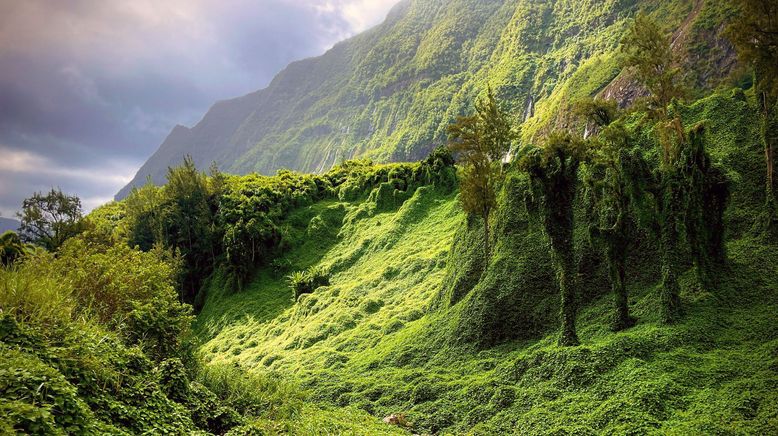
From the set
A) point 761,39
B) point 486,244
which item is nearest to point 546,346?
point 486,244

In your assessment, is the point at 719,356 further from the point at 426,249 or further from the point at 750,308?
the point at 426,249

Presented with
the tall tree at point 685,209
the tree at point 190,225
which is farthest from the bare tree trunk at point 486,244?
the tree at point 190,225

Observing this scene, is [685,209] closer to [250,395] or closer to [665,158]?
[665,158]

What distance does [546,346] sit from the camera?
47.5 feet

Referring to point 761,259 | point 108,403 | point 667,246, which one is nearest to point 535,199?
point 667,246

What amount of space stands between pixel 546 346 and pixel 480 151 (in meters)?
11.1

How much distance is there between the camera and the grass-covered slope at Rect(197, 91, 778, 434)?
32.6 feet

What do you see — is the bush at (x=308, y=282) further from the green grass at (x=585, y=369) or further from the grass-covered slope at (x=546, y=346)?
the green grass at (x=585, y=369)

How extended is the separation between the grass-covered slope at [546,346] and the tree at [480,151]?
1.40 m

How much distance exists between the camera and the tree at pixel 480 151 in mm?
21359

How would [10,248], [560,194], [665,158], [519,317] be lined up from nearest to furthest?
1. [665,158]
2. [560,194]
3. [519,317]
4. [10,248]

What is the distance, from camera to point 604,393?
11.0 m

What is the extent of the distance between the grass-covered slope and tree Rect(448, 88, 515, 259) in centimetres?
140

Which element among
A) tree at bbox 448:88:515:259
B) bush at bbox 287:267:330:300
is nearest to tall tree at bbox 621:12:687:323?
tree at bbox 448:88:515:259
